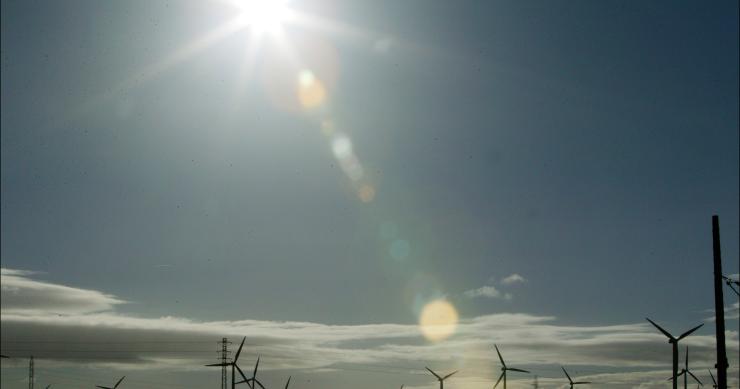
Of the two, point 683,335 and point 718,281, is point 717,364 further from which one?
point 683,335

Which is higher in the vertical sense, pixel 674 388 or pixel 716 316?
pixel 716 316

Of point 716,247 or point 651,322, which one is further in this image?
point 651,322

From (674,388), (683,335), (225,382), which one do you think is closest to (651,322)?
(683,335)

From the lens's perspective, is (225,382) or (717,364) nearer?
(717,364)

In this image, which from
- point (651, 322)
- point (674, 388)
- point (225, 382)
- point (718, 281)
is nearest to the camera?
point (718, 281)

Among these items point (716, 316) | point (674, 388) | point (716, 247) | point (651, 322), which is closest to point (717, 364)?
point (716, 316)

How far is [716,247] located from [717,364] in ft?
35.1

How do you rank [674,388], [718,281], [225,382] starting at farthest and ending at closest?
1. [225,382]
2. [674,388]
3. [718,281]

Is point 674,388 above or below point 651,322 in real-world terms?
below

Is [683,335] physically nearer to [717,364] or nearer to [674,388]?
[674,388]

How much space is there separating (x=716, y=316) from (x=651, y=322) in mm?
57989

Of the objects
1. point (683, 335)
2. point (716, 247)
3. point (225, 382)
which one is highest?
point (716, 247)

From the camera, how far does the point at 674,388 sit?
100438mm

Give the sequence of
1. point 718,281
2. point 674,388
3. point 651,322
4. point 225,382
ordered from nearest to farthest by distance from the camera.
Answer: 1. point 718,281
2. point 674,388
3. point 651,322
4. point 225,382
